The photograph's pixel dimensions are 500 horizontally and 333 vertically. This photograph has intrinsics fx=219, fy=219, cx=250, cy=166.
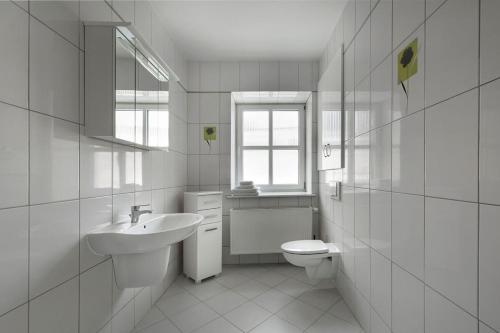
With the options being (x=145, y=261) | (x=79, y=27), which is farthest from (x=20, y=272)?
(x=79, y=27)

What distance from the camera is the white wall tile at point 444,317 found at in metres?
0.73

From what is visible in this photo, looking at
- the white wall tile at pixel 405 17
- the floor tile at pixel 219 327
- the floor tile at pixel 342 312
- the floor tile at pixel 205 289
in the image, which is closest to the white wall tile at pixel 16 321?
the floor tile at pixel 219 327

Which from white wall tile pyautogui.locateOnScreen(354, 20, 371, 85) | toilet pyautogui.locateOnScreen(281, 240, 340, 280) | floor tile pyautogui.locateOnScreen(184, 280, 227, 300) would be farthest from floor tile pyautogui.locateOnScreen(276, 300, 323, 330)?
white wall tile pyautogui.locateOnScreen(354, 20, 371, 85)

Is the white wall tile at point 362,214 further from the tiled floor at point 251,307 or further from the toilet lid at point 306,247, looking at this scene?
the tiled floor at point 251,307

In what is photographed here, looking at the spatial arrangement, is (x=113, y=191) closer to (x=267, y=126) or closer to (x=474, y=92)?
(x=474, y=92)

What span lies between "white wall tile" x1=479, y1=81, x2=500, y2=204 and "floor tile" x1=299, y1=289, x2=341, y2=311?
1488mm

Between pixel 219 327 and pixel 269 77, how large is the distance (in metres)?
2.45

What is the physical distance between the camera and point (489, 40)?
2.15 ft

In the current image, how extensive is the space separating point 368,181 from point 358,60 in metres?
0.83

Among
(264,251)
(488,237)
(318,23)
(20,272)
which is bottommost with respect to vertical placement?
(264,251)

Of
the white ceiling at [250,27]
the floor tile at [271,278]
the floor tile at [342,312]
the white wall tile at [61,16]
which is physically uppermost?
the white ceiling at [250,27]

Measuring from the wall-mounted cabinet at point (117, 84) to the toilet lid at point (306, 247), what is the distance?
1409mm

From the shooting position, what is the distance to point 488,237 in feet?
2.16

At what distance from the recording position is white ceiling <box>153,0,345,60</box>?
68.0 inches
